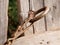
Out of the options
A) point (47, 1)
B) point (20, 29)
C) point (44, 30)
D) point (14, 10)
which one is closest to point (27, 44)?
point (20, 29)

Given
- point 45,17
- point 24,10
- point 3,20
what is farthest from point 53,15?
point 3,20

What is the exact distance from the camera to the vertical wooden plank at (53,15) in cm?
179

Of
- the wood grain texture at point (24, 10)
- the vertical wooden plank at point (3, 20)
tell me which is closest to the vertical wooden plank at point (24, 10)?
the wood grain texture at point (24, 10)

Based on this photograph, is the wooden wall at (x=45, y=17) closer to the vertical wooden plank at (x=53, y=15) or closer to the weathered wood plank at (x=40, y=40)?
the vertical wooden plank at (x=53, y=15)

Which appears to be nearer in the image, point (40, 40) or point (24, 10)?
point (40, 40)

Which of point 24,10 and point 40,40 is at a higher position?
point 24,10

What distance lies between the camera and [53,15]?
5.93 ft

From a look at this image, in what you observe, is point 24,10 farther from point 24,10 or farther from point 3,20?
point 3,20

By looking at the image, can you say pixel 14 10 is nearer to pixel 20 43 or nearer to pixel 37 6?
pixel 37 6

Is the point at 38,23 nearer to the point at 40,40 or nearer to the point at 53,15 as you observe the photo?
the point at 53,15

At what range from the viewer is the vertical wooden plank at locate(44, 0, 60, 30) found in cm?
179

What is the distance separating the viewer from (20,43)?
1464 mm

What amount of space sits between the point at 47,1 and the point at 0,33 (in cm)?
38

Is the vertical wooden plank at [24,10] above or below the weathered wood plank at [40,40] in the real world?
above
